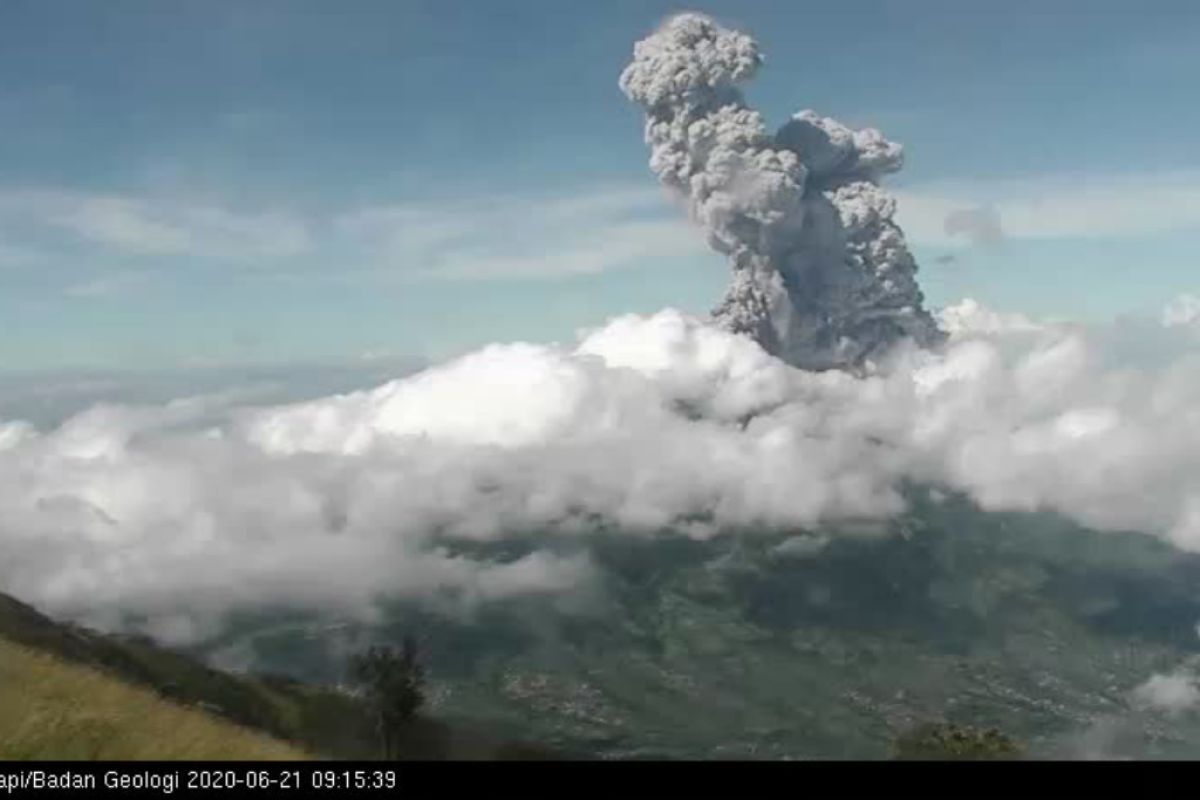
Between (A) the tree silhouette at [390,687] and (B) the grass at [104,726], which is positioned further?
(A) the tree silhouette at [390,687]

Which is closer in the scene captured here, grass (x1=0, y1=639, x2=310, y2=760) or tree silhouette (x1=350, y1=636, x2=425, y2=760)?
grass (x1=0, y1=639, x2=310, y2=760)

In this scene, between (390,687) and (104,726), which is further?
(390,687)
